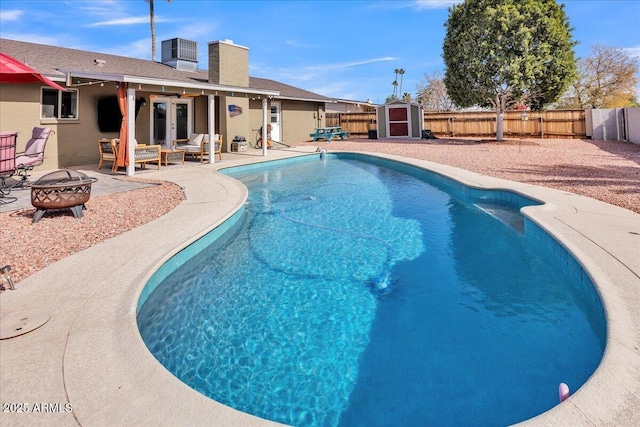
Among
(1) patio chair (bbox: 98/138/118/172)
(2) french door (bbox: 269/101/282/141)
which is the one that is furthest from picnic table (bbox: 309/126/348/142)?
(1) patio chair (bbox: 98/138/118/172)

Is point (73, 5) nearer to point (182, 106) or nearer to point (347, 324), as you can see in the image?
point (182, 106)

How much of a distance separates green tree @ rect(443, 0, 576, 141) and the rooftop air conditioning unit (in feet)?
45.0

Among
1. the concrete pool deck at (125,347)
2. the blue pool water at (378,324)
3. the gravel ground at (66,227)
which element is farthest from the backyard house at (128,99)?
the blue pool water at (378,324)

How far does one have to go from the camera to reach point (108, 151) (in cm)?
1126

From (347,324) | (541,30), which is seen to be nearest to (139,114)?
(347,324)

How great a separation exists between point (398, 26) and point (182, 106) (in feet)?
48.5

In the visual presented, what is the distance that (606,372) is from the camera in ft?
7.65

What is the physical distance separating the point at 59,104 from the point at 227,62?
7.63 m

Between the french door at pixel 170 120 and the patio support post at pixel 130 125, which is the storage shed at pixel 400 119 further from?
the patio support post at pixel 130 125

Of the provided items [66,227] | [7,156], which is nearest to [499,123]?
[66,227]

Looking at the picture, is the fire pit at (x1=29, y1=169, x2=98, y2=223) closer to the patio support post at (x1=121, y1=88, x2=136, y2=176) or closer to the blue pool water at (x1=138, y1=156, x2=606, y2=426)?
the blue pool water at (x1=138, y1=156, x2=606, y2=426)

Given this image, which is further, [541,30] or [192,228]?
[541,30]

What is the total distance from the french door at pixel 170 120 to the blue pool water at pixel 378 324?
9687 mm

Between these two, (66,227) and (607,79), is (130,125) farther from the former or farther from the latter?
(607,79)
